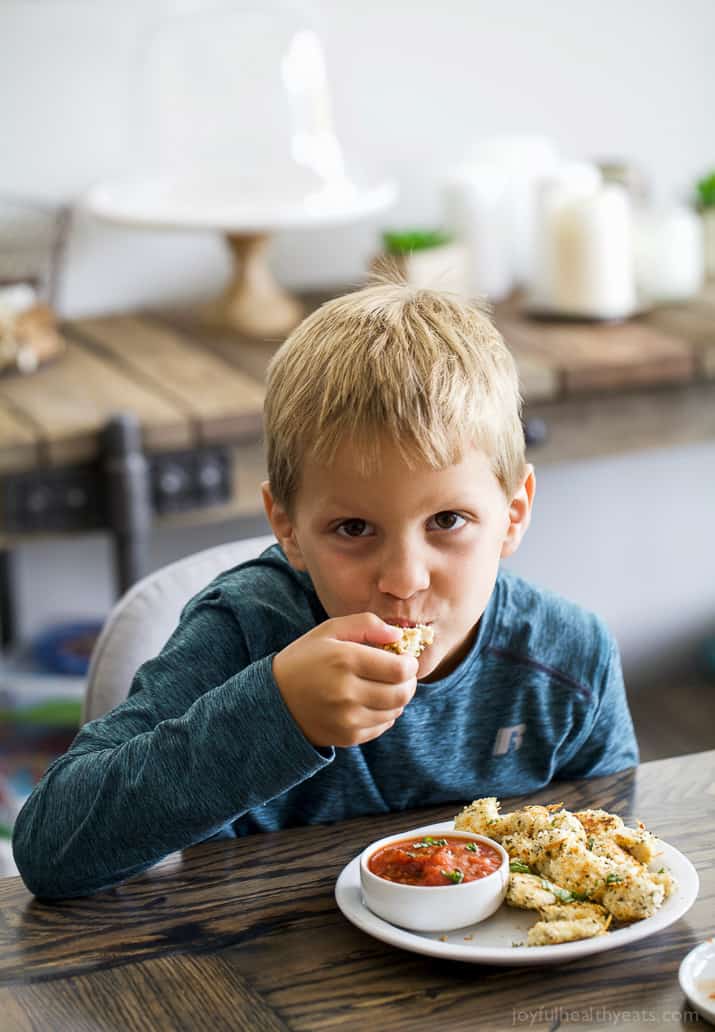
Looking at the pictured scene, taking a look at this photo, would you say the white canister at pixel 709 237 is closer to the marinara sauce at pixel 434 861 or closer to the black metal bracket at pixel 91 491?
the black metal bracket at pixel 91 491

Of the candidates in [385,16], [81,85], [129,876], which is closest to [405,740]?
[129,876]

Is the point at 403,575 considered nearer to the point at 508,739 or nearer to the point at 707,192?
the point at 508,739

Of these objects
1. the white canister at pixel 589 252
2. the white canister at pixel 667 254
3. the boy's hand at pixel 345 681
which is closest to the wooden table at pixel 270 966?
the boy's hand at pixel 345 681

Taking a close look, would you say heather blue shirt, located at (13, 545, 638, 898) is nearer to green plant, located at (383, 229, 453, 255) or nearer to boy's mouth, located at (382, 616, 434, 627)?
boy's mouth, located at (382, 616, 434, 627)

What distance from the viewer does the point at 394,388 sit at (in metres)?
1.04

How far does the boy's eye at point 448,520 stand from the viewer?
104 cm

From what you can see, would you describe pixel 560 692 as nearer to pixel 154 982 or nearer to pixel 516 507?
pixel 516 507

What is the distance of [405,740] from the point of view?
1.21 metres

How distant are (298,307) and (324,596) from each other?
1604 mm

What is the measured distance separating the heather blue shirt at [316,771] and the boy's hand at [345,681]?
0.06 metres

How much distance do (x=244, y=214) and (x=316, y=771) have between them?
1507 mm

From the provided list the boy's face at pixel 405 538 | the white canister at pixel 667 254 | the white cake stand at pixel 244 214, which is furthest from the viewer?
the white canister at pixel 667 254

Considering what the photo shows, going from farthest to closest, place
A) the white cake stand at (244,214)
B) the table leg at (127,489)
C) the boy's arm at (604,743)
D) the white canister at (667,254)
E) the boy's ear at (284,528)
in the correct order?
the white canister at (667,254) → the white cake stand at (244,214) → the table leg at (127,489) → the boy's arm at (604,743) → the boy's ear at (284,528)

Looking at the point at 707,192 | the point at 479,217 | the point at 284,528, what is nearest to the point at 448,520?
the point at 284,528
